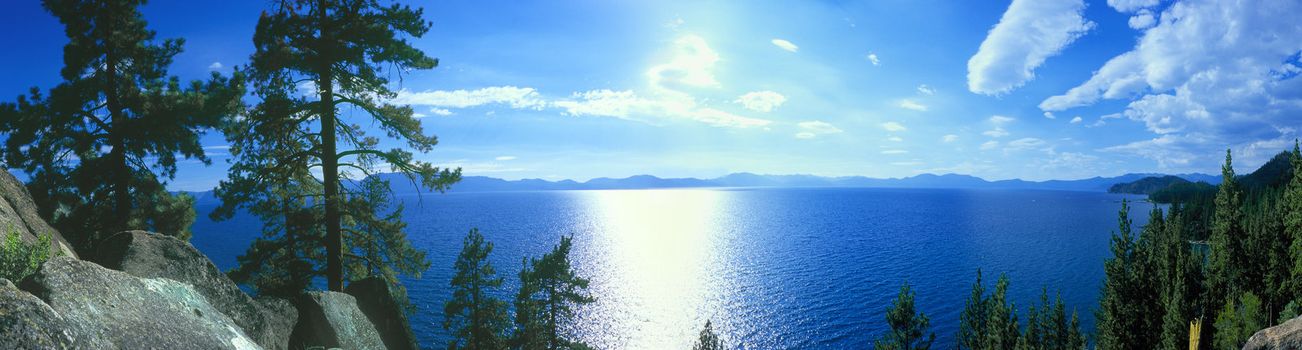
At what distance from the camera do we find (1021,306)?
6694cm

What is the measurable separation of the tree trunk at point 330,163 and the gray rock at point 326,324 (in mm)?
4469

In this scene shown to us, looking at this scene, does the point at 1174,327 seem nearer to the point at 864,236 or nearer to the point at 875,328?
the point at 875,328

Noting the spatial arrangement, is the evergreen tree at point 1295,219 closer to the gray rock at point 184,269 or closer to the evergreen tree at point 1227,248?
the evergreen tree at point 1227,248

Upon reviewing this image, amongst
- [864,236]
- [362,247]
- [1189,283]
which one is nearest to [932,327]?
[1189,283]

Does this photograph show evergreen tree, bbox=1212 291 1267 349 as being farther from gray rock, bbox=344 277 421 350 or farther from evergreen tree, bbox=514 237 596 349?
gray rock, bbox=344 277 421 350

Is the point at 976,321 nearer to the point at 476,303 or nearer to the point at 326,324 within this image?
the point at 476,303

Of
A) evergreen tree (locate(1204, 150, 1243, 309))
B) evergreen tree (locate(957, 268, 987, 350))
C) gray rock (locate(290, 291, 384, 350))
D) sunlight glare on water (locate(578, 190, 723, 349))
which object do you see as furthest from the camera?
sunlight glare on water (locate(578, 190, 723, 349))

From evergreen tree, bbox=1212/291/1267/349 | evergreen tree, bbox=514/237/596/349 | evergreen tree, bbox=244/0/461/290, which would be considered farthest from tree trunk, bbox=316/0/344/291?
evergreen tree, bbox=1212/291/1267/349

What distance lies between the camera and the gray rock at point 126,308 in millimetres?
7223

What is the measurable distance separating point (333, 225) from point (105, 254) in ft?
25.5

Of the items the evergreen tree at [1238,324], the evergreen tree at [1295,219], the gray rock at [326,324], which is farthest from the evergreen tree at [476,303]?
the evergreen tree at [1295,219]

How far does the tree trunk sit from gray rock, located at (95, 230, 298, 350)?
21.9 ft

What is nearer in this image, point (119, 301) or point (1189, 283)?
point (119, 301)

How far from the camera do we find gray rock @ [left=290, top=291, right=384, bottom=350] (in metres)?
14.6
